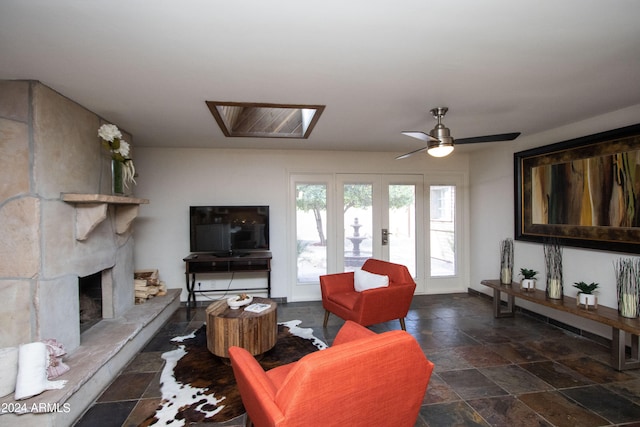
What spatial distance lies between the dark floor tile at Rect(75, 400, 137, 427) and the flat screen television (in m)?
2.30

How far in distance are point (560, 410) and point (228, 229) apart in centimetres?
400

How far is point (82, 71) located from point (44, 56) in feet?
0.74

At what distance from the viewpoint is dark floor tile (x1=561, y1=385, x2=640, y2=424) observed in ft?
6.89

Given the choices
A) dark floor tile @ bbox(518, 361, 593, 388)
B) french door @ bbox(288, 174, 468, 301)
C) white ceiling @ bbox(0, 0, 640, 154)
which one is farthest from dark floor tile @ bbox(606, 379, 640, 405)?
french door @ bbox(288, 174, 468, 301)

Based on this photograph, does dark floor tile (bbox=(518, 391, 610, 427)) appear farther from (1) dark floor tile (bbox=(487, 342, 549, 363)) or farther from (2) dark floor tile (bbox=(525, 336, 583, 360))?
(2) dark floor tile (bbox=(525, 336, 583, 360))

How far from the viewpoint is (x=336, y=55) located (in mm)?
1957

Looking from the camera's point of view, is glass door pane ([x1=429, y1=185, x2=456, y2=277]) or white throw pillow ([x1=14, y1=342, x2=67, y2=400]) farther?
glass door pane ([x1=429, y1=185, x2=456, y2=277])

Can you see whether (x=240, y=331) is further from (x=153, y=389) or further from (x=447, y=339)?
(x=447, y=339)

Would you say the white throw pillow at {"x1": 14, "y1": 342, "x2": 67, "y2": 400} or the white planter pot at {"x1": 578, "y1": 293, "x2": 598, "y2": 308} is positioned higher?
the white planter pot at {"x1": 578, "y1": 293, "x2": 598, "y2": 308}

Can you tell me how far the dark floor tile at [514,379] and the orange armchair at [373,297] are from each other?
0.96m

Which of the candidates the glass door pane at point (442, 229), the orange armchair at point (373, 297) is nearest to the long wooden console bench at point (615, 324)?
the orange armchair at point (373, 297)

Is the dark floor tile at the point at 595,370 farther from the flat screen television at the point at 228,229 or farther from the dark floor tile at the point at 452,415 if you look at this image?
the flat screen television at the point at 228,229

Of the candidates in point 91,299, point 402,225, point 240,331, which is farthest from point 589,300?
point 91,299

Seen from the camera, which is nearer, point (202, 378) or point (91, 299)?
point (202, 378)
